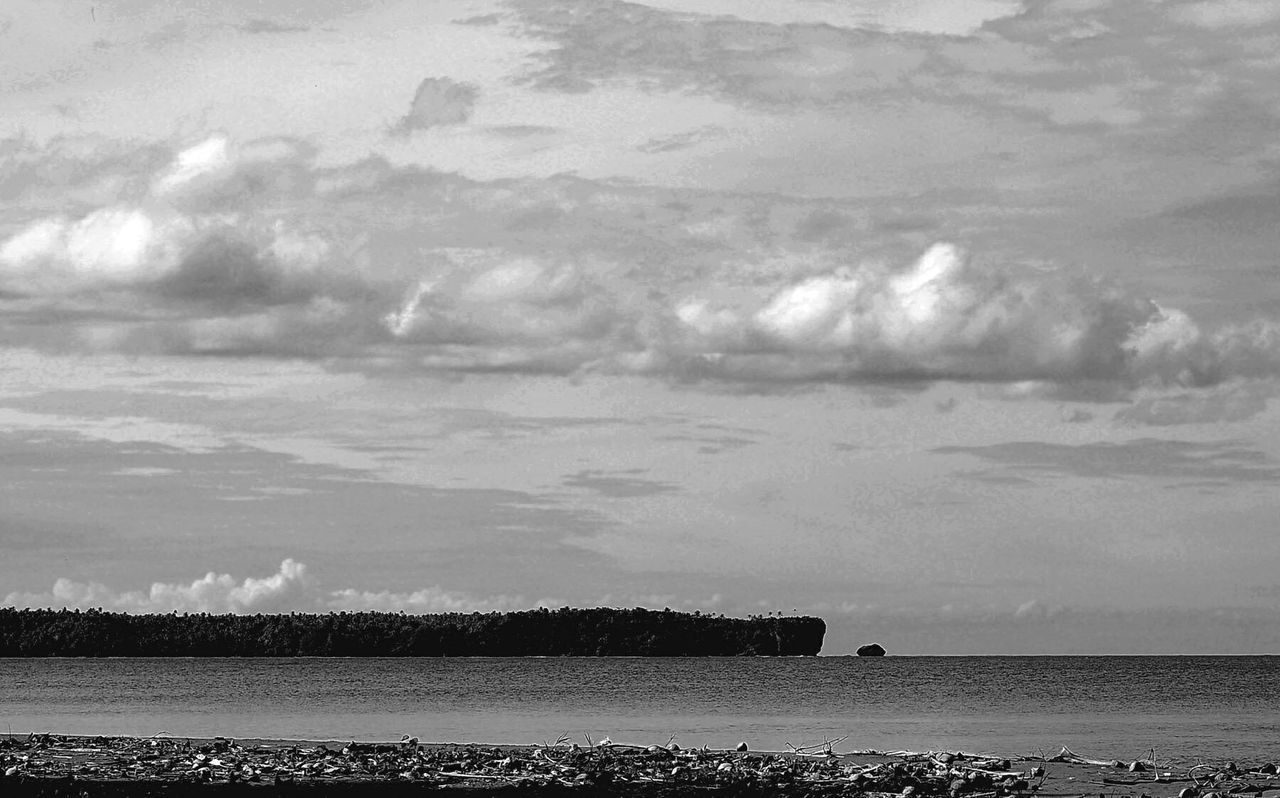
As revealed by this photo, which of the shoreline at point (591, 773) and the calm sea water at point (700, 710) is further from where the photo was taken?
the calm sea water at point (700, 710)

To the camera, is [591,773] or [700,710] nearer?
[591,773]

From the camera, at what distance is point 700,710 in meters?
87.4

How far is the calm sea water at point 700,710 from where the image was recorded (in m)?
64.8

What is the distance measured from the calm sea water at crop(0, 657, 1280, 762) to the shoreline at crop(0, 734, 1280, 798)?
36.9 feet

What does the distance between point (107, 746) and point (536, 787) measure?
18.4 m

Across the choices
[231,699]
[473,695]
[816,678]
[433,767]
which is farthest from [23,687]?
[433,767]

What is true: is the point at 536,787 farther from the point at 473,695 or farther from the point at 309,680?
the point at 309,680

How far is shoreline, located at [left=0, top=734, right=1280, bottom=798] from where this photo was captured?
3766 cm

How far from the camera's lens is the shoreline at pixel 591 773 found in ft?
124

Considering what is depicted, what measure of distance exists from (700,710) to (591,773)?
47.6 meters

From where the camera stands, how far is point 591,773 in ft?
133

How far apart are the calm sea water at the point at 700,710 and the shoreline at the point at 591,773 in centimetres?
1126

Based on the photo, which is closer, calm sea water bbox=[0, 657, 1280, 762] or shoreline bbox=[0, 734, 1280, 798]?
shoreline bbox=[0, 734, 1280, 798]

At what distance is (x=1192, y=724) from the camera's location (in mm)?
75438
